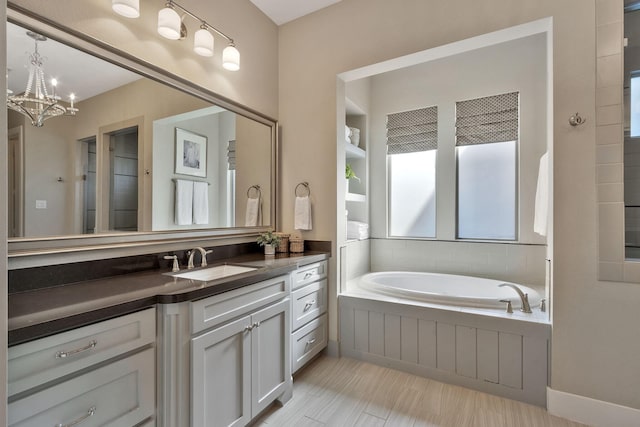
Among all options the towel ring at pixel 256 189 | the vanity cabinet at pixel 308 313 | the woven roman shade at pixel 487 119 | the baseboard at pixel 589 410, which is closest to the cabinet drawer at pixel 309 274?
the vanity cabinet at pixel 308 313

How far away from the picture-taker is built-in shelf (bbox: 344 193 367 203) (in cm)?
312

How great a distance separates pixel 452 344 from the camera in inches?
82.0

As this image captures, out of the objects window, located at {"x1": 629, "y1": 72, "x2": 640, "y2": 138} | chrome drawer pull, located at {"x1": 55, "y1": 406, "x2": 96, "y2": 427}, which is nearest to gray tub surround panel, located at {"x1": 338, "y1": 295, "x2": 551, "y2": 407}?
window, located at {"x1": 629, "y1": 72, "x2": 640, "y2": 138}

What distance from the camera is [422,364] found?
218cm

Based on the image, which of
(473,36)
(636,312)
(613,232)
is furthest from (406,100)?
(636,312)

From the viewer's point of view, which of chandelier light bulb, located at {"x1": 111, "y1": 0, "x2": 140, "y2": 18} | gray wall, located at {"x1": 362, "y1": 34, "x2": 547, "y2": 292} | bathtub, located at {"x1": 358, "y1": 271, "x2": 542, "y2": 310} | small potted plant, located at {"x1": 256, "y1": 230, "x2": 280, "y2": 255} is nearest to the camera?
chandelier light bulb, located at {"x1": 111, "y1": 0, "x2": 140, "y2": 18}

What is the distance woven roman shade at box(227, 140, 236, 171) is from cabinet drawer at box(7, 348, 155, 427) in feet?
4.77

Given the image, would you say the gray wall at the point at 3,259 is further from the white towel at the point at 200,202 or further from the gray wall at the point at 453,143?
the gray wall at the point at 453,143

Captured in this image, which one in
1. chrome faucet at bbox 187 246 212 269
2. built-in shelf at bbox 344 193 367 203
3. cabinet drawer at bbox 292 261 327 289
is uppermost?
built-in shelf at bbox 344 193 367 203

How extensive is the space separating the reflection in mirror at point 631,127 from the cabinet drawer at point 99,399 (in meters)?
2.52

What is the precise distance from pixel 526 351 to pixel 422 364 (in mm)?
669

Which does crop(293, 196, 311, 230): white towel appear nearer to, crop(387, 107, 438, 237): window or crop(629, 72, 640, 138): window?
crop(387, 107, 438, 237): window

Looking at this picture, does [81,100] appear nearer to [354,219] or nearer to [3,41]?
[3,41]

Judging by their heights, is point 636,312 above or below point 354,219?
below
